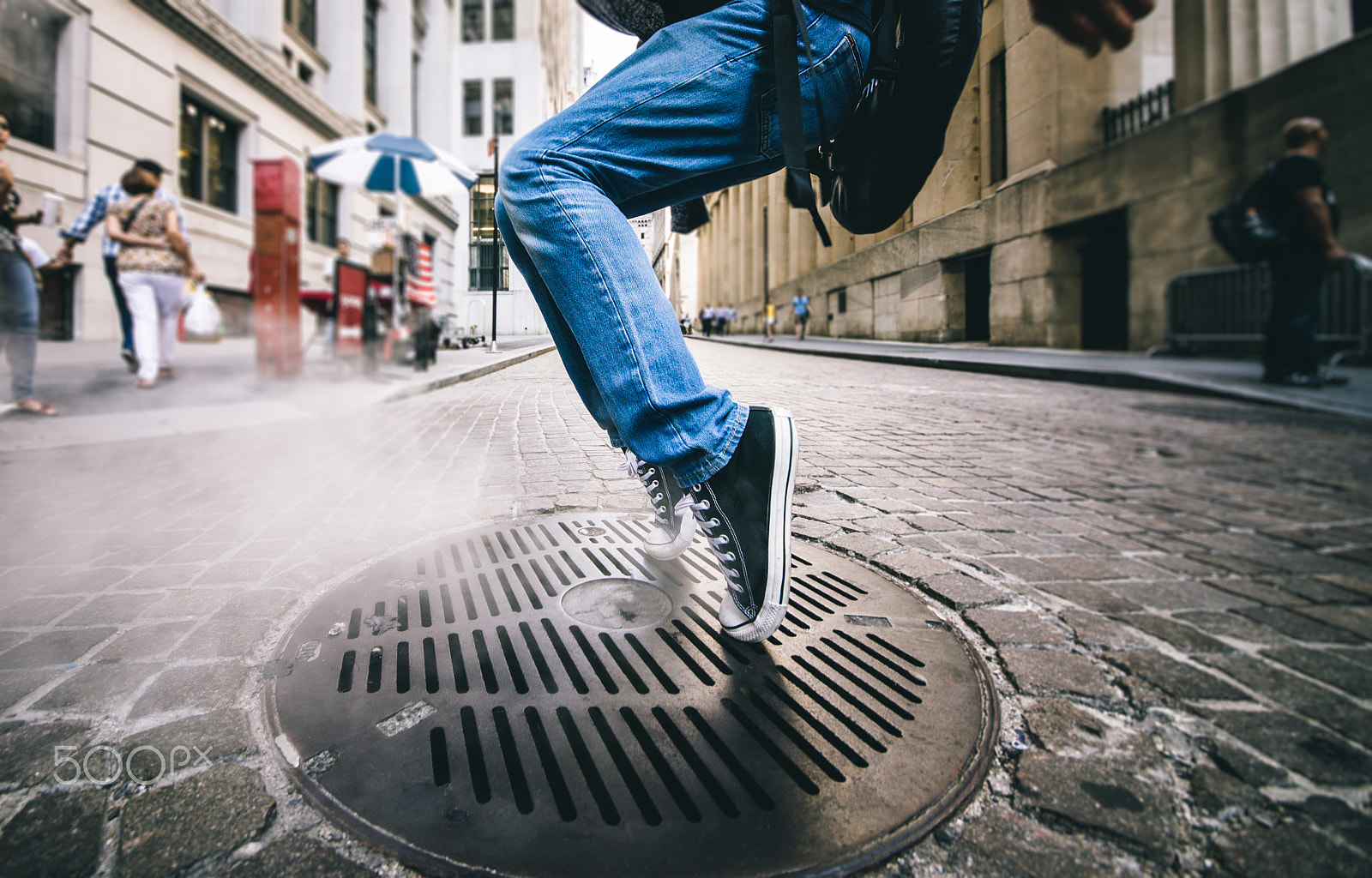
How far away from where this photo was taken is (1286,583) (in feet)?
3.21

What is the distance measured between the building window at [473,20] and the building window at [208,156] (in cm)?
955

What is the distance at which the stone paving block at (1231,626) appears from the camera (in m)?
1.06

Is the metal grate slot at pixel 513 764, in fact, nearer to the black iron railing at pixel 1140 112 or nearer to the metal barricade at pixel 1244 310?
the metal barricade at pixel 1244 310

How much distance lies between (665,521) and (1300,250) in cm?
128

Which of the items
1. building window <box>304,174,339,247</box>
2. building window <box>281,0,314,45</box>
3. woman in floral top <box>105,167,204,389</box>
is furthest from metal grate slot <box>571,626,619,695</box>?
building window <box>304,174,339,247</box>

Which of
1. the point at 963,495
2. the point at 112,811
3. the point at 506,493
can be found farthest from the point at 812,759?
the point at 506,493

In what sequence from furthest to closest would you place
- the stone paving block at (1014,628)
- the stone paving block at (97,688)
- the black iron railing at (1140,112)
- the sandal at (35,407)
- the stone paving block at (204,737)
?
the sandal at (35,407) → the stone paving block at (1014,628) → the stone paving block at (97,688) → the stone paving block at (204,737) → the black iron railing at (1140,112)

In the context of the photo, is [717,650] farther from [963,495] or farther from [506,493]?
[506,493]

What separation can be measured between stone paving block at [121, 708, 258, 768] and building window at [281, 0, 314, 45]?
4.77 meters

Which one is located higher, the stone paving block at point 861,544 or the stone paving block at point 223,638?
the stone paving block at point 861,544

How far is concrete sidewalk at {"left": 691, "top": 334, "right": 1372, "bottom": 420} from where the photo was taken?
74 centimetres

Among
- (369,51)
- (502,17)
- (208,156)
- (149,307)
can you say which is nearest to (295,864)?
(502,17)

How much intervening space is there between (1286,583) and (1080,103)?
0.84 metres

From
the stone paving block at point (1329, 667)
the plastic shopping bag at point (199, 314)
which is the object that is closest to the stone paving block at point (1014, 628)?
the stone paving block at point (1329, 667)
